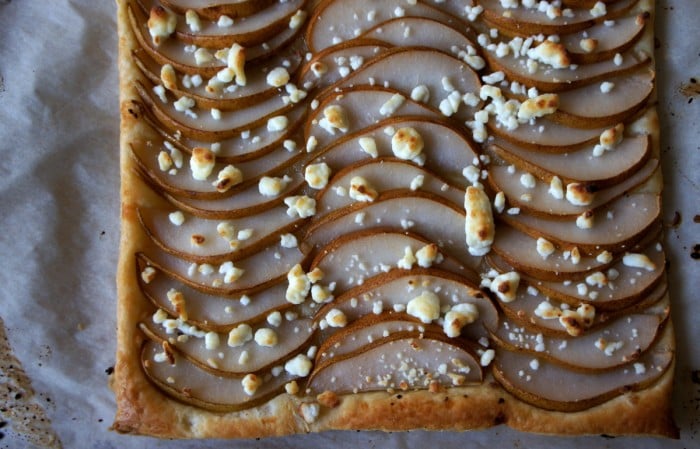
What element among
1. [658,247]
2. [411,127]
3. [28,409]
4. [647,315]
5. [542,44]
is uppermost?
[542,44]

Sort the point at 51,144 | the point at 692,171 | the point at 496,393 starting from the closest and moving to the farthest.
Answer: the point at 496,393, the point at 692,171, the point at 51,144

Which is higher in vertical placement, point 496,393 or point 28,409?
point 496,393

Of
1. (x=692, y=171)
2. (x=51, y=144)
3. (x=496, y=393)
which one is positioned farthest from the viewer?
(x=51, y=144)

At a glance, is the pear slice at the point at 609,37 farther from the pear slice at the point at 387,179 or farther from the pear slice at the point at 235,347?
the pear slice at the point at 235,347

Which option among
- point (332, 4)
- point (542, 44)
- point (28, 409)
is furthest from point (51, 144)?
point (542, 44)

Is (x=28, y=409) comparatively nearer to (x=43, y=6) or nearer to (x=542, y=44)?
(x=43, y=6)

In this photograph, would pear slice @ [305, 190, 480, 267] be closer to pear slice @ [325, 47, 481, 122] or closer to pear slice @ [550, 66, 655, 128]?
pear slice @ [325, 47, 481, 122]

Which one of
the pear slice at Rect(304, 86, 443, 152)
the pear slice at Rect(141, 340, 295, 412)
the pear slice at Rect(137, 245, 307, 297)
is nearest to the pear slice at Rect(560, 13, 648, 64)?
the pear slice at Rect(304, 86, 443, 152)

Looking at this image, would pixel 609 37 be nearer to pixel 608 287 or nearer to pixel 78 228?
pixel 608 287
